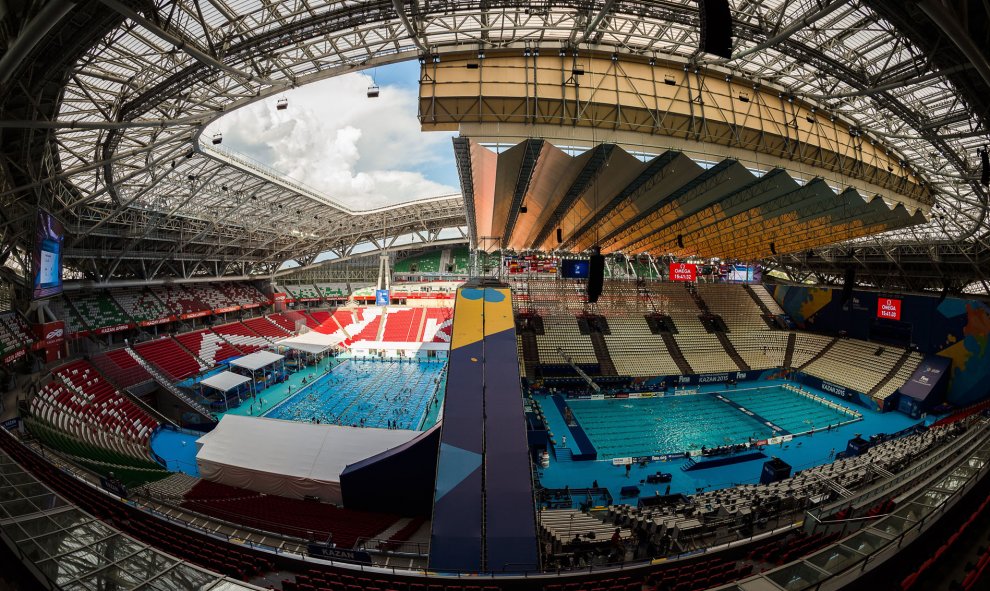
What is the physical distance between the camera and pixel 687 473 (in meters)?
14.9

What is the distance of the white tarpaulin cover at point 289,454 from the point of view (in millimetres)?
11445

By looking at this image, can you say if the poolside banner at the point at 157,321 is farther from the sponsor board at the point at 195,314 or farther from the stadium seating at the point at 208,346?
the stadium seating at the point at 208,346

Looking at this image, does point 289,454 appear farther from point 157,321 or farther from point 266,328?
point 266,328

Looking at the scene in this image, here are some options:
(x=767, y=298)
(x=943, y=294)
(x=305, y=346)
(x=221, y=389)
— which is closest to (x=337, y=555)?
(x=221, y=389)

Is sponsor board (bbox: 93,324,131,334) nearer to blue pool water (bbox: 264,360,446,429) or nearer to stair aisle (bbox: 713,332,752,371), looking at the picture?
blue pool water (bbox: 264,360,446,429)

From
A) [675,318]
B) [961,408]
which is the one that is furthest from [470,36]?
[961,408]

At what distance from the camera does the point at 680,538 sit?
8336 millimetres

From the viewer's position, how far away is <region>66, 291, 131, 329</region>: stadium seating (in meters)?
23.8

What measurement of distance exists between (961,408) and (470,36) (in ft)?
105

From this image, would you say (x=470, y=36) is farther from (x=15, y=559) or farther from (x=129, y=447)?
(x=129, y=447)

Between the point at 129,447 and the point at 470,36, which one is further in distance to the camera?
the point at 129,447

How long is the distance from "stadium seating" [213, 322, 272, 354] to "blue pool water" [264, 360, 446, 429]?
787 centimetres

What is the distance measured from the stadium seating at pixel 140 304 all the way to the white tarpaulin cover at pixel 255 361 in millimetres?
9124

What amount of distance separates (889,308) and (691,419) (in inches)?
739
